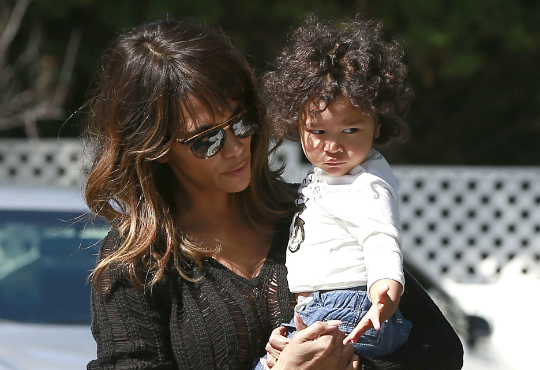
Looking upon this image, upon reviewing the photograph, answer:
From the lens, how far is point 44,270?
3.14 m

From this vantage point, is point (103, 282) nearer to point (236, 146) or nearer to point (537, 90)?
point (236, 146)

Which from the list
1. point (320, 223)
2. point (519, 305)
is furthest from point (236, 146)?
point (519, 305)

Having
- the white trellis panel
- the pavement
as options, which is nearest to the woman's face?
the pavement

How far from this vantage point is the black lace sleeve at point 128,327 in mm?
1760

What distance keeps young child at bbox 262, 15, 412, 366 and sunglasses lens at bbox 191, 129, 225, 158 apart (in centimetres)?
16

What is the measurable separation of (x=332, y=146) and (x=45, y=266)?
1916 millimetres

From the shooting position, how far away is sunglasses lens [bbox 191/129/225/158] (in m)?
1.86

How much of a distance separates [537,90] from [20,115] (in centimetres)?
534

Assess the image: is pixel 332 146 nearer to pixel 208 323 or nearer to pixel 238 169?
pixel 238 169

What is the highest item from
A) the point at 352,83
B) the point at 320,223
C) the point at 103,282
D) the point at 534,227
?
the point at 352,83

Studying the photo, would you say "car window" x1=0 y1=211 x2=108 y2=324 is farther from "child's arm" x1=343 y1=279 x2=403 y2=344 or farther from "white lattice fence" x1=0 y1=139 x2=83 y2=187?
"white lattice fence" x1=0 y1=139 x2=83 y2=187

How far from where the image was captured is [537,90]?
299 inches

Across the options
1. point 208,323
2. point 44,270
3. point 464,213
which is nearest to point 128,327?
point 208,323

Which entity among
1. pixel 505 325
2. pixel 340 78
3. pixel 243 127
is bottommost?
pixel 505 325
